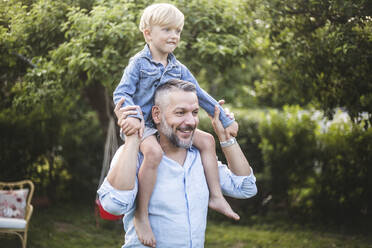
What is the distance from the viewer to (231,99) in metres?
5.57

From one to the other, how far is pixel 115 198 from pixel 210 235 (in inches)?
191

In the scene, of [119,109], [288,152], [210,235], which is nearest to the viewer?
[119,109]

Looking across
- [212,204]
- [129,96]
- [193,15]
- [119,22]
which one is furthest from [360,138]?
[129,96]

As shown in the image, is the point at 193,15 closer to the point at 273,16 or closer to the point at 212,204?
the point at 273,16

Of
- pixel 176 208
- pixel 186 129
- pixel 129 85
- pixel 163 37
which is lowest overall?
pixel 176 208

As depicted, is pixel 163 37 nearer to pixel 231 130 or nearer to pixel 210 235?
pixel 231 130

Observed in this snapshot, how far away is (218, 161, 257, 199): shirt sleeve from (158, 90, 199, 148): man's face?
0.39m

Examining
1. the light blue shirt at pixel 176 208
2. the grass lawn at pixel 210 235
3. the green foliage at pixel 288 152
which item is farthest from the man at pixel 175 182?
the green foliage at pixel 288 152

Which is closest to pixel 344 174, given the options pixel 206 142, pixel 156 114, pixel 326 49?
pixel 326 49

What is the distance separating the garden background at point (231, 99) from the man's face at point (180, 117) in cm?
180

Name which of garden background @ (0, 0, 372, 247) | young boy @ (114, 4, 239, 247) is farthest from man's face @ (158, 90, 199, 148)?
garden background @ (0, 0, 372, 247)

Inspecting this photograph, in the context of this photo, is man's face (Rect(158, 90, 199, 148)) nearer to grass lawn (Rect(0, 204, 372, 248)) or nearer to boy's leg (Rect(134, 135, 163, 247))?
boy's leg (Rect(134, 135, 163, 247))

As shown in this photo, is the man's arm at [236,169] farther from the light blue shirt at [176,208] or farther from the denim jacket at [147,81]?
the light blue shirt at [176,208]

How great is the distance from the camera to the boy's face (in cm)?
222
